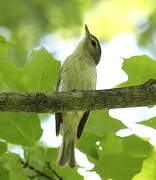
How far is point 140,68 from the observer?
9.12 feet

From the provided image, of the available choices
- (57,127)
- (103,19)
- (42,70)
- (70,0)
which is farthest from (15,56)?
(42,70)

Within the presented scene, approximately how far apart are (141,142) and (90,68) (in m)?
2.06

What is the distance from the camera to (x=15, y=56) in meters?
6.57

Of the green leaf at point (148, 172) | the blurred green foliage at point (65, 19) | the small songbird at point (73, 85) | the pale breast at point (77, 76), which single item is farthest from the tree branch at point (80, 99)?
the blurred green foliage at point (65, 19)

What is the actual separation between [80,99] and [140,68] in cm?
44

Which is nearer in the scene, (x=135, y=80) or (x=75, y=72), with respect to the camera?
(x=135, y=80)

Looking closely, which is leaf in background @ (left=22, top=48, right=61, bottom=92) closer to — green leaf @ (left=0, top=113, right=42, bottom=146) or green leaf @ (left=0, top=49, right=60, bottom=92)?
green leaf @ (left=0, top=49, right=60, bottom=92)

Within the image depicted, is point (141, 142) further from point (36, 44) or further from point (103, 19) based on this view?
point (103, 19)

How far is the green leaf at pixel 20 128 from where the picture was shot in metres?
2.78

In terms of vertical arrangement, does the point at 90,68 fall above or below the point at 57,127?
above

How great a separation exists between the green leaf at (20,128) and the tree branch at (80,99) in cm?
10

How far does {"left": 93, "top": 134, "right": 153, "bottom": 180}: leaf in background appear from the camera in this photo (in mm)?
2627

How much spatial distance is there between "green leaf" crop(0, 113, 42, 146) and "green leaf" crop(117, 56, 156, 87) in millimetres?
693

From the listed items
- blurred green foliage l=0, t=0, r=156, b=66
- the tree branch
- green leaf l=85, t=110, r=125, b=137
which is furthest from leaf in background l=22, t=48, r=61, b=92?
blurred green foliage l=0, t=0, r=156, b=66
